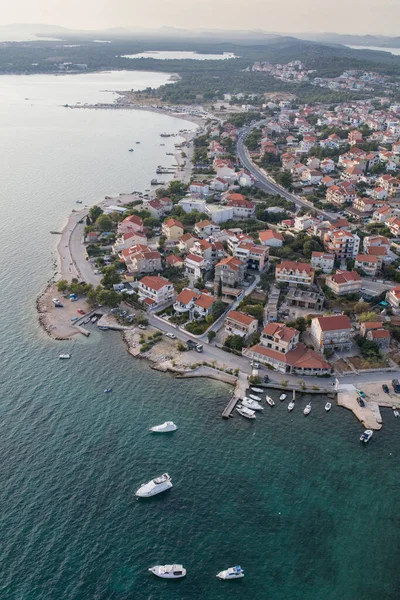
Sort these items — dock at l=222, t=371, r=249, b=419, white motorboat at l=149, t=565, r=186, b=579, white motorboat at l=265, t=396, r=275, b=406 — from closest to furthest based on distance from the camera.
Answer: white motorboat at l=149, t=565, r=186, b=579 → dock at l=222, t=371, r=249, b=419 → white motorboat at l=265, t=396, r=275, b=406

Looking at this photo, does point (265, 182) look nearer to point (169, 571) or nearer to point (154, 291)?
point (154, 291)

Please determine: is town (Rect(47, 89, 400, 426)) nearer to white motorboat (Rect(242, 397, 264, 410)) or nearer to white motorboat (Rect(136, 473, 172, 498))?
white motorboat (Rect(242, 397, 264, 410))

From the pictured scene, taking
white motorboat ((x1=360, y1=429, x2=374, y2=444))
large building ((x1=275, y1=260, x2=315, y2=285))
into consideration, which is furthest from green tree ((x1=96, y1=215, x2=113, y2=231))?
white motorboat ((x1=360, y1=429, x2=374, y2=444))

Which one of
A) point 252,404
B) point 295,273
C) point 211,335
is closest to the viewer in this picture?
point 252,404

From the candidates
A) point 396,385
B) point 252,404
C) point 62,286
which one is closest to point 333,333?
point 396,385

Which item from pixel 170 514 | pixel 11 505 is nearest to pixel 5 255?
pixel 11 505

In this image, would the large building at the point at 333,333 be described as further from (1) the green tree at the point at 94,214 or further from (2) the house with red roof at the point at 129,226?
(1) the green tree at the point at 94,214

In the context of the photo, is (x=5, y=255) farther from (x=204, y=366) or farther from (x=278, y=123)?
(x=278, y=123)
